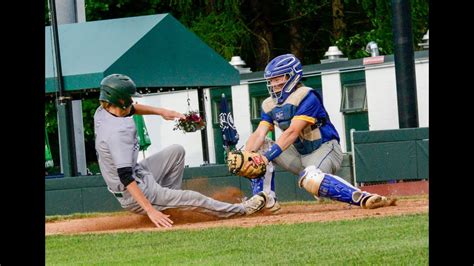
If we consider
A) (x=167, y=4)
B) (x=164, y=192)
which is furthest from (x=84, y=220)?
(x=167, y=4)

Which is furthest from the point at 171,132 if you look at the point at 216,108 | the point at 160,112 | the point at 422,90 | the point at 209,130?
the point at 160,112

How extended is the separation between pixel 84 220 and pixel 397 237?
6.08 metres

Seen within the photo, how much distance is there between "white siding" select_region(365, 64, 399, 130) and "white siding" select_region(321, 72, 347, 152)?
0.72 metres

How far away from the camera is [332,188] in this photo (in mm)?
11406

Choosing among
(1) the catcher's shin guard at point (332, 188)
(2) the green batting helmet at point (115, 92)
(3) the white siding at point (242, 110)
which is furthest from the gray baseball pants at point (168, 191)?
(3) the white siding at point (242, 110)

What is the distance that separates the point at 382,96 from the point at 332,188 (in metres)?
12.4

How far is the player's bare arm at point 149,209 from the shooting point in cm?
1109

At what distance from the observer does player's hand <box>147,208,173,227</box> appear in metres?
11.4

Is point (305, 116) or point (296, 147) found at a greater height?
point (305, 116)

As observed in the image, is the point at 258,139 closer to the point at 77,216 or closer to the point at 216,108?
the point at 77,216

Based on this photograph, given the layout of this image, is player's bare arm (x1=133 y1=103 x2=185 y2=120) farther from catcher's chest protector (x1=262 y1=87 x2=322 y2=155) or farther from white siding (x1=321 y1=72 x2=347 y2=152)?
white siding (x1=321 y1=72 x2=347 y2=152)
